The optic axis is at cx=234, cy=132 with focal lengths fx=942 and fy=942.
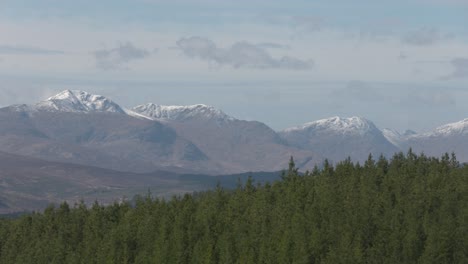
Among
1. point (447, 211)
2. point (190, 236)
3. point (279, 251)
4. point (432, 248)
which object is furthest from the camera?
point (190, 236)

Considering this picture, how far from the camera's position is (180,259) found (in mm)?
188250

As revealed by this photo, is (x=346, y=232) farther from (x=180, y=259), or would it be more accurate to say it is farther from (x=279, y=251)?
(x=180, y=259)

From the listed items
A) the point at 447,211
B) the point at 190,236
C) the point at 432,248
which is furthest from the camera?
the point at 190,236

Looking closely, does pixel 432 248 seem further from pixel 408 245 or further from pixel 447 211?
pixel 447 211

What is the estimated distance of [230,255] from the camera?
593 feet

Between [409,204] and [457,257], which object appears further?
[409,204]

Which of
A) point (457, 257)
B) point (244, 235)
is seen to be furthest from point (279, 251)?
point (457, 257)

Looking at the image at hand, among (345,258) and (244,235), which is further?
(244,235)

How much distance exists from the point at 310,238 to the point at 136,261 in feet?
131

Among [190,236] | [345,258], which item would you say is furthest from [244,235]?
[345,258]

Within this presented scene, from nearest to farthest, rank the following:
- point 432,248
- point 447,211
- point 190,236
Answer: point 432,248, point 447,211, point 190,236

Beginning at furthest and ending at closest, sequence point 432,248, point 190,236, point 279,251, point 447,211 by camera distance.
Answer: point 190,236 → point 447,211 → point 279,251 → point 432,248

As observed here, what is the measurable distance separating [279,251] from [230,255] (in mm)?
11212

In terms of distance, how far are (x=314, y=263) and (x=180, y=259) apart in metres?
28.4
